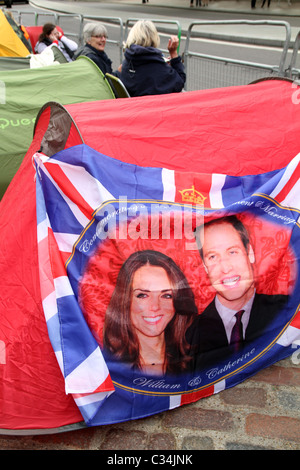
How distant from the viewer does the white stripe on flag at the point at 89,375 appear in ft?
7.32

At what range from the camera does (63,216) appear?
2.46 m

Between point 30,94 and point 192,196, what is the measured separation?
2398 millimetres

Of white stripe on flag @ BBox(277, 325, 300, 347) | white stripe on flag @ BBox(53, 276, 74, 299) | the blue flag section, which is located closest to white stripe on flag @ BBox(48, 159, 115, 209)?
the blue flag section

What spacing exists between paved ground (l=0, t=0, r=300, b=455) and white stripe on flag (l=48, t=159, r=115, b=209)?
111 centimetres

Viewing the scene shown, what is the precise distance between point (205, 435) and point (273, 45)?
499 inches

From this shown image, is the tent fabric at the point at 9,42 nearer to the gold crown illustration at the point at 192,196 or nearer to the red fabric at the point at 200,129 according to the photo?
the red fabric at the point at 200,129

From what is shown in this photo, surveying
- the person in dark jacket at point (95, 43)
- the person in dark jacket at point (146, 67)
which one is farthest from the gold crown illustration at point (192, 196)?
the person in dark jacket at point (95, 43)

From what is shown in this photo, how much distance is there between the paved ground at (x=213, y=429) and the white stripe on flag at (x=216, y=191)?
98 centimetres

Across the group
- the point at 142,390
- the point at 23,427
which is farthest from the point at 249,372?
the point at 23,427

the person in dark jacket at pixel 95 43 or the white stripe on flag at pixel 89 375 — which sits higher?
the person in dark jacket at pixel 95 43

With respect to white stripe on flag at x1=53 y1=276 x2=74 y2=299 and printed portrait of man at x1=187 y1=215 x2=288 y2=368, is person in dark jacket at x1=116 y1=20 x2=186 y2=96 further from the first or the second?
white stripe on flag at x1=53 y1=276 x2=74 y2=299

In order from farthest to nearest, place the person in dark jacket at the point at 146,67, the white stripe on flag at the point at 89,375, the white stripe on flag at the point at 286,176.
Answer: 1. the person in dark jacket at the point at 146,67
2. the white stripe on flag at the point at 286,176
3. the white stripe on flag at the point at 89,375

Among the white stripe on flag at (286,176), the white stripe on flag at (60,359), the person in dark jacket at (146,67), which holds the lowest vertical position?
the white stripe on flag at (60,359)

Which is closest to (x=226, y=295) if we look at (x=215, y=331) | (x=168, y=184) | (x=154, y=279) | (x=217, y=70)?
(x=215, y=331)
